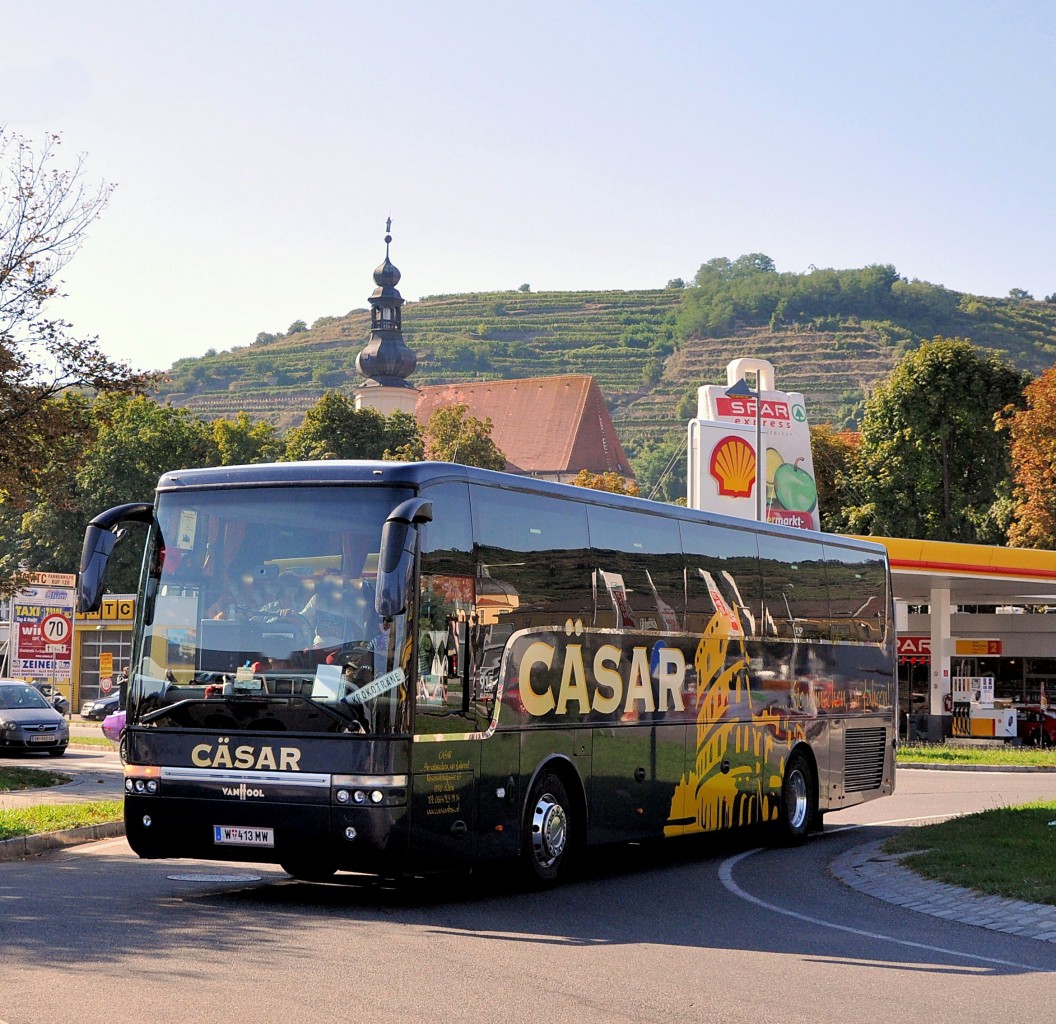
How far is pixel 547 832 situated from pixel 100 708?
48.7 m

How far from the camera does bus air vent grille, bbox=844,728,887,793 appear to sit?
63.1ft

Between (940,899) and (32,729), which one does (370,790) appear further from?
(32,729)

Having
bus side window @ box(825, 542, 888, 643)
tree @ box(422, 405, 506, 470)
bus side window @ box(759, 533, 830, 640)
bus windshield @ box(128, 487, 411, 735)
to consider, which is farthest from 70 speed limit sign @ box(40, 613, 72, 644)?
tree @ box(422, 405, 506, 470)

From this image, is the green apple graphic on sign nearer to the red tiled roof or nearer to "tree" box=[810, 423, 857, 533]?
"tree" box=[810, 423, 857, 533]

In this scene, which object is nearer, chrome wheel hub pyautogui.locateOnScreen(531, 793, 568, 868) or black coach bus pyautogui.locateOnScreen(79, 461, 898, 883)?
black coach bus pyautogui.locateOnScreen(79, 461, 898, 883)

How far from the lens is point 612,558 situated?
45.6 ft

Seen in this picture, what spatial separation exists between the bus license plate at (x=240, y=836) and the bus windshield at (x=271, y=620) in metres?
0.70

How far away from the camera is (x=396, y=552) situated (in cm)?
1031

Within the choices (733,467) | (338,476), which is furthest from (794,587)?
(733,467)

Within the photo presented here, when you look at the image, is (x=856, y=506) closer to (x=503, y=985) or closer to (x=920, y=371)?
(x=920, y=371)

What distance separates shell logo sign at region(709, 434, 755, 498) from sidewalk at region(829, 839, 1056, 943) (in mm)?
36159

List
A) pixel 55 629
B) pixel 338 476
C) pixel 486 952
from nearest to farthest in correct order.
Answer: pixel 486 952 < pixel 338 476 < pixel 55 629

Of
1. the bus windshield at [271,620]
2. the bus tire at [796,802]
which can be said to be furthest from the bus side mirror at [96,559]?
the bus tire at [796,802]

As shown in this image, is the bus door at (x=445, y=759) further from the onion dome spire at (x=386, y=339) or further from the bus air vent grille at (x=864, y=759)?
the onion dome spire at (x=386, y=339)
